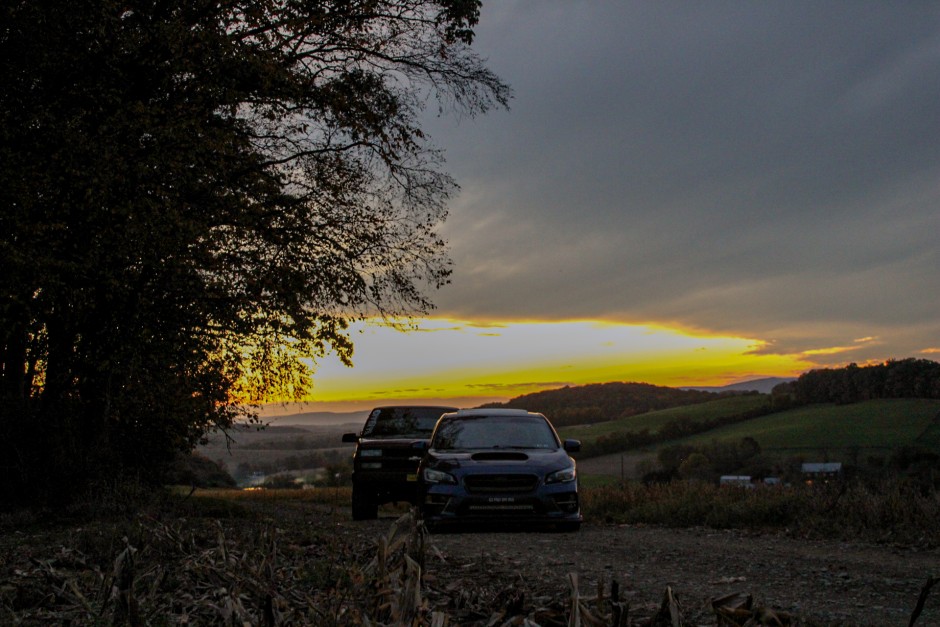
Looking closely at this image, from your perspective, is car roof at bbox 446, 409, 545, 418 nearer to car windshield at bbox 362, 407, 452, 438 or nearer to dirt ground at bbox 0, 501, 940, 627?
dirt ground at bbox 0, 501, 940, 627

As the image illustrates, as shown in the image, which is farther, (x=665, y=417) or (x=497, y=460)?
(x=665, y=417)

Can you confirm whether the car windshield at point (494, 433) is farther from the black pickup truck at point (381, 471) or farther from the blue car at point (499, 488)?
the black pickup truck at point (381, 471)

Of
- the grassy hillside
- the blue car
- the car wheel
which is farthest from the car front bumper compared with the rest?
the grassy hillside

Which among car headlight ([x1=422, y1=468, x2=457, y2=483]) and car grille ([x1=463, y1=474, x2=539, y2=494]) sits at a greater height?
car headlight ([x1=422, y1=468, x2=457, y2=483])

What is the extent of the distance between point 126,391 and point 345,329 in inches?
171

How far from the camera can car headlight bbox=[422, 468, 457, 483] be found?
1184cm

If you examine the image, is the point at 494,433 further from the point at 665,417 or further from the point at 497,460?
the point at 665,417

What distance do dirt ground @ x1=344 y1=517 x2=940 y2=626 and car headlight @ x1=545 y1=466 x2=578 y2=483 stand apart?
29.5 inches

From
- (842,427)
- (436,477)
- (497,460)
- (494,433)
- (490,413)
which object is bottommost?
(842,427)

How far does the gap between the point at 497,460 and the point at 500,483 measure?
33 cm

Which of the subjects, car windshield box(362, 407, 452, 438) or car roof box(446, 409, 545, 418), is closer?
car roof box(446, 409, 545, 418)

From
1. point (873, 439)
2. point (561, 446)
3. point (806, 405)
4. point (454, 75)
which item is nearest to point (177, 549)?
point (561, 446)

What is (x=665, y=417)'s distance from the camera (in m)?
81.4

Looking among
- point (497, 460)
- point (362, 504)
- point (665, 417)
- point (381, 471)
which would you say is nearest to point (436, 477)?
point (497, 460)
